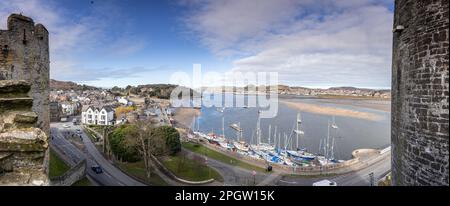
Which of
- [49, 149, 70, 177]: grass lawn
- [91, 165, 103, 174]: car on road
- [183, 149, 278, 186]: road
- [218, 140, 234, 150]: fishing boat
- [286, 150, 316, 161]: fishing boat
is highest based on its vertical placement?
[49, 149, 70, 177]: grass lawn

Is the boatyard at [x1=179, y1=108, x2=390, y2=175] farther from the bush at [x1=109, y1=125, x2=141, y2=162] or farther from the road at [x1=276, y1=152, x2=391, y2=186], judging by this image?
the bush at [x1=109, y1=125, x2=141, y2=162]

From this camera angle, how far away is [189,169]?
24172mm

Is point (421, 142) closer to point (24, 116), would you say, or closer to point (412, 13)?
point (412, 13)

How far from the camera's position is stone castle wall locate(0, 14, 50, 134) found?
7516 mm

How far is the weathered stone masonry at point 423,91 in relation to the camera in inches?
131

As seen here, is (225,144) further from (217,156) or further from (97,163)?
(97,163)

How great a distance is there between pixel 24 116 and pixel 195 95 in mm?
151400

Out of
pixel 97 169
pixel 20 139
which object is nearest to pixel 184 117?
pixel 97 169

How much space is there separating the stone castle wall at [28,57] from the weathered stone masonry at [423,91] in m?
8.17

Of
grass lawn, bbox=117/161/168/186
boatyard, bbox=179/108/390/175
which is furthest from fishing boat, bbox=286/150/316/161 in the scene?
grass lawn, bbox=117/161/168/186

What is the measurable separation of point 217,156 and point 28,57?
2392cm

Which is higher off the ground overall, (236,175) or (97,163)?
(97,163)

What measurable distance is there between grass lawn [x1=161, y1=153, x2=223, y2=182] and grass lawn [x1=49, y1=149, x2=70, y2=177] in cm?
747
